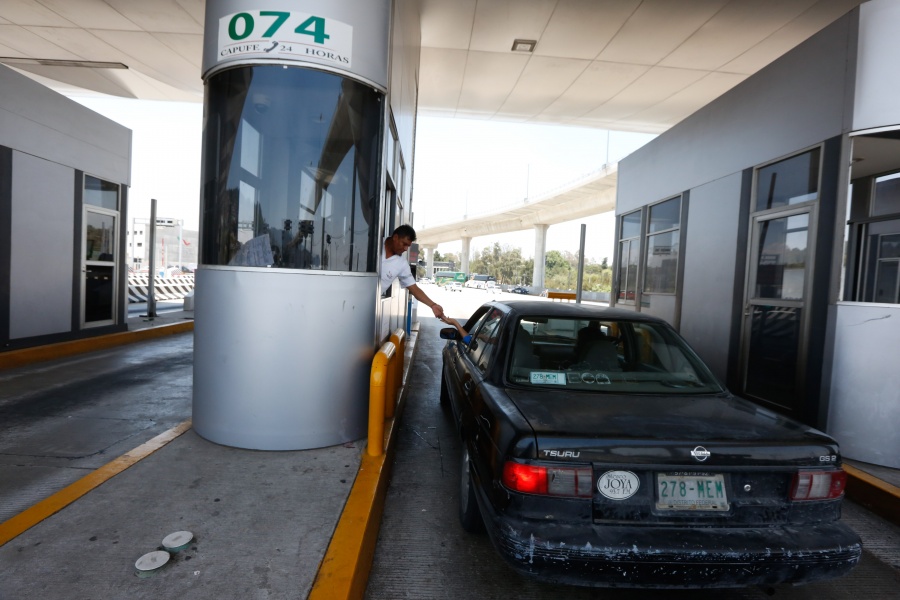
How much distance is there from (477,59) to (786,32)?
540cm

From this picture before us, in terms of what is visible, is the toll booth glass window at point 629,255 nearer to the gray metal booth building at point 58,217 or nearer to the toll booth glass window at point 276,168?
the toll booth glass window at point 276,168

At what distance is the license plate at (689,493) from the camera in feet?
7.22

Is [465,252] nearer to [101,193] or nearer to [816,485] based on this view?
[101,193]

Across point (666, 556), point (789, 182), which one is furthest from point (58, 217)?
point (789, 182)

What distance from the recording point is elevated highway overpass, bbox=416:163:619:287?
33625mm

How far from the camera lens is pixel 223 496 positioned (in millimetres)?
2986

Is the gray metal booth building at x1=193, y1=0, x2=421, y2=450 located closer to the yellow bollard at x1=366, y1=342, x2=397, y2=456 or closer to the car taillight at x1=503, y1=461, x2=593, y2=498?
the yellow bollard at x1=366, y1=342, x2=397, y2=456

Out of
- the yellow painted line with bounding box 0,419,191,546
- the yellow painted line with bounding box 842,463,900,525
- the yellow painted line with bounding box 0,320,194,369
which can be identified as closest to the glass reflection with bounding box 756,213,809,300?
the yellow painted line with bounding box 842,463,900,525

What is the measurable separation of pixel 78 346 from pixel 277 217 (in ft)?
21.3

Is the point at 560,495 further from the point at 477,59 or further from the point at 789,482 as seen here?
the point at 477,59

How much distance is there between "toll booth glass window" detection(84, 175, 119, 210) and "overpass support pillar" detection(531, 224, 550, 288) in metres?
43.0

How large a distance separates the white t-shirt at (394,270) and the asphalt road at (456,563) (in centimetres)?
170

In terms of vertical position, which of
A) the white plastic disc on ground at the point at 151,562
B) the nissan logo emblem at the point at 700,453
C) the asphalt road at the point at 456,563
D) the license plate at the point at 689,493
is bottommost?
the asphalt road at the point at 456,563

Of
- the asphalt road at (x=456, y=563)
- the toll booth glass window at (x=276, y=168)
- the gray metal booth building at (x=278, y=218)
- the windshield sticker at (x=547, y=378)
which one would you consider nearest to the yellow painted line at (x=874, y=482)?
the asphalt road at (x=456, y=563)
